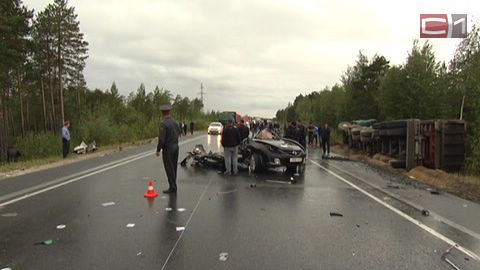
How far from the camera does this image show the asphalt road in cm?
557

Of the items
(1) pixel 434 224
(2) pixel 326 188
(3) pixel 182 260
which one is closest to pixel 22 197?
(3) pixel 182 260

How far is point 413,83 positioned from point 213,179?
18.2 m

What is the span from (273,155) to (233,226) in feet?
27.0

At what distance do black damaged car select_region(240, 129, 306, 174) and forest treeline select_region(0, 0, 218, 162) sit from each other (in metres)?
19.8

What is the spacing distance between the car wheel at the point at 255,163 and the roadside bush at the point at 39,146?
20543 millimetres

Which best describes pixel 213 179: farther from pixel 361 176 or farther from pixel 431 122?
pixel 431 122

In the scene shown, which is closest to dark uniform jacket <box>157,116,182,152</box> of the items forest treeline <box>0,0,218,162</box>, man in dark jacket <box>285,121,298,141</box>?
man in dark jacket <box>285,121,298,141</box>

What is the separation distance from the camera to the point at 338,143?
39094 millimetres

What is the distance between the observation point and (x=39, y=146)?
3306 cm

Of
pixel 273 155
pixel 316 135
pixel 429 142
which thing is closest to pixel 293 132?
pixel 429 142

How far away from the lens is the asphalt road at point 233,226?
5574 mm

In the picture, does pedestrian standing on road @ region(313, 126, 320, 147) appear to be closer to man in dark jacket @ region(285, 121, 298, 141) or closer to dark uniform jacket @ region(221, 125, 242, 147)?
man in dark jacket @ region(285, 121, 298, 141)

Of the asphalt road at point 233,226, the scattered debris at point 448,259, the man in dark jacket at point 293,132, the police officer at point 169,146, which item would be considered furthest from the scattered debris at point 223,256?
the man in dark jacket at point 293,132

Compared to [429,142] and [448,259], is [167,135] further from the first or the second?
[429,142]
